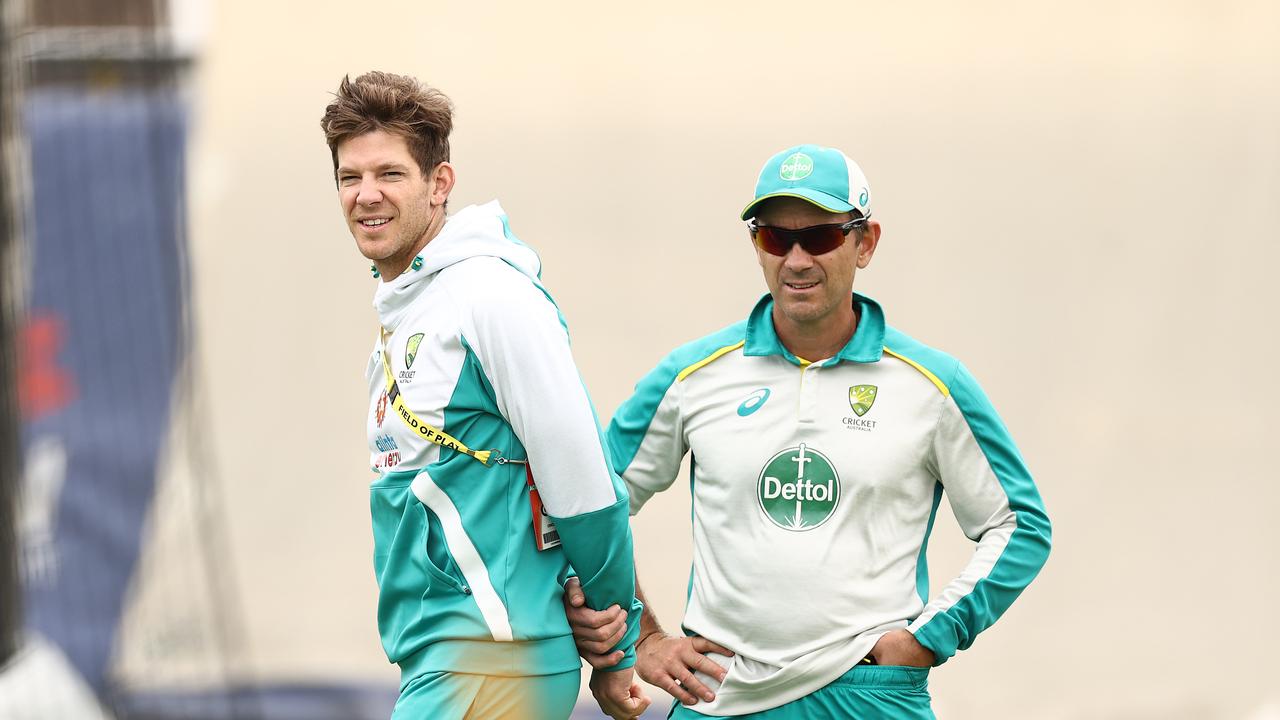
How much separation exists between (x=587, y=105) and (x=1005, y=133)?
1.56 m

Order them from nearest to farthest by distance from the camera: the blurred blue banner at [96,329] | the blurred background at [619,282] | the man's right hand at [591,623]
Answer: the man's right hand at [591,623]
the blurred background at [619,282]
the blurred blue banner at [96,329]

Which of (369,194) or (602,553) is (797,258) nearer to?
(602,553)

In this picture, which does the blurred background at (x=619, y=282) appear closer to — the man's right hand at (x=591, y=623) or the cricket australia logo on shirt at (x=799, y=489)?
the cricket australia logo on shirt at (x=799, y=489)

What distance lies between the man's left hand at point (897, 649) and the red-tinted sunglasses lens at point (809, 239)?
A: 2.26ft

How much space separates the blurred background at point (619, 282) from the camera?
5832mm

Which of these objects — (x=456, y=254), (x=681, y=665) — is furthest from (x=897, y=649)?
(x=456, y=254)

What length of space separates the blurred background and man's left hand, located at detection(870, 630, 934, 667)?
2.42 meters

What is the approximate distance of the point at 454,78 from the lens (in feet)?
20.9

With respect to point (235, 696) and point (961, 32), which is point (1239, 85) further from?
point (235, 696)

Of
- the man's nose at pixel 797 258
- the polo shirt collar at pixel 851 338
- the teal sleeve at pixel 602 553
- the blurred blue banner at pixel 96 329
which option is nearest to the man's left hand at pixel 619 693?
the teal sleeve at pixel 602 553

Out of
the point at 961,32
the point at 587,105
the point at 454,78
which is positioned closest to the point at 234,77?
the point at 454,78

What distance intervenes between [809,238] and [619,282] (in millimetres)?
3327

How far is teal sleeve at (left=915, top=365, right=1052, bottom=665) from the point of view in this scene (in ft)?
9.58

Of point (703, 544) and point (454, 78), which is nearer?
point (703, 544)
